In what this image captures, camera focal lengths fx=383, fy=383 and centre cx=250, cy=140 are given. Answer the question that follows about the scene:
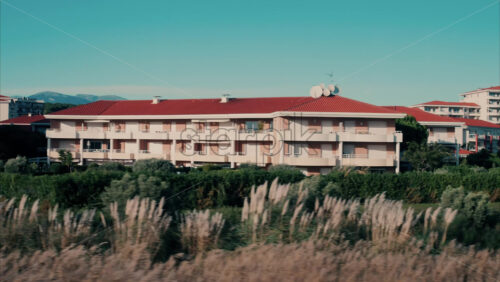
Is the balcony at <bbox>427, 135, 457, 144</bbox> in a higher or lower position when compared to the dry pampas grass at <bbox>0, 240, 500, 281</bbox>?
higher

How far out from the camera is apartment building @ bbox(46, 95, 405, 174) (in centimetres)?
3253

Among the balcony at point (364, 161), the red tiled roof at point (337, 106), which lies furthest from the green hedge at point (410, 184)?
the red tiled roof at point (337, 106)

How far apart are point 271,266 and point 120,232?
11.1 ft

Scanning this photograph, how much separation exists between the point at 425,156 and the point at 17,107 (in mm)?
97367

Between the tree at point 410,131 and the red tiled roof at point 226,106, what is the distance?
15.4ft

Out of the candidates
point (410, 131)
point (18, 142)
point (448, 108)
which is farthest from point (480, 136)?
point (18, 142)

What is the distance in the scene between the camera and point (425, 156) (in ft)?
108

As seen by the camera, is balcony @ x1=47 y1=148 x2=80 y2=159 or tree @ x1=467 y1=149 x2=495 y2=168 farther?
tree @ x1=467 y1=149 x2=495 y2=168

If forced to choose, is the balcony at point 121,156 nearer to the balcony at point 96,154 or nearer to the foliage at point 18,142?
the balcony at point 96,154

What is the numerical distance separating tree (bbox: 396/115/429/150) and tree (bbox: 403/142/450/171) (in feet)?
12.8

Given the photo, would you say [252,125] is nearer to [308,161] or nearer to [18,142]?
[308,161]

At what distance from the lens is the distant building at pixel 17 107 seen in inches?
3403

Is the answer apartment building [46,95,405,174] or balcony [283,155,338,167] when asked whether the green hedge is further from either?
apartment building [46,95,405,174]

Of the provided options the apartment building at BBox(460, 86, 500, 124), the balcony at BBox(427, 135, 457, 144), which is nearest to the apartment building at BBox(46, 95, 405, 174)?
the balcony at BBox(427, 135, 457, 144)
